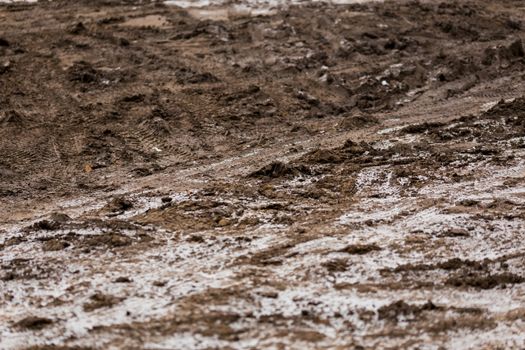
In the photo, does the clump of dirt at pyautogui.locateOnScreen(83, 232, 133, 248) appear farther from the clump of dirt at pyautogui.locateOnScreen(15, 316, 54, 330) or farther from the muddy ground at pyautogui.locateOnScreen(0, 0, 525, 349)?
the clump of dirt at pyautogui.locateOnScreen(15, 316, 54, 330)

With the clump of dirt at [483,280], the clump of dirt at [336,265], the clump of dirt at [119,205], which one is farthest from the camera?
the clump of dirt at [119,205]

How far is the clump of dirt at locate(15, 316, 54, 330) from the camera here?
18.2 feet

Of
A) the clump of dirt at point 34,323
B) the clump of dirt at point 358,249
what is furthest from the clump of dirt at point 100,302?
the clump of dirt at point 358,249

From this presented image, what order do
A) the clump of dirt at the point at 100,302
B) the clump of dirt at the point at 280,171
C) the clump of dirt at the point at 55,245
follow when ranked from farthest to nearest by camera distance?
the clump of dirt at the point at 280,171, the clump of dirt at the point at 55,245, the clump of dirt at the point at 100,302

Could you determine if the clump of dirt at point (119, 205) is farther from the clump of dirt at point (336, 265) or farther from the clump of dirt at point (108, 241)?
the clump of dirt at point (336, 265)

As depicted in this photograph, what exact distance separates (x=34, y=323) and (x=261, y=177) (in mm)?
3720

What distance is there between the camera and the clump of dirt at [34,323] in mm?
5559

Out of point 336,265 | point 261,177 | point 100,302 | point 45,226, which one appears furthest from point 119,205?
point 336,265

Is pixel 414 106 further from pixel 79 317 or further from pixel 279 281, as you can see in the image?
pixel 79 317

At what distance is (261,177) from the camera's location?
8578 millimetres

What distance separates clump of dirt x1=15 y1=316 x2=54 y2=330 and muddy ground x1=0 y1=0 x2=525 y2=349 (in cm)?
3

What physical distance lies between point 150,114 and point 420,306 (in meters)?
5.91

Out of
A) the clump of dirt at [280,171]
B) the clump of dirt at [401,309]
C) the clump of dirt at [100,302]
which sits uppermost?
the clump of dirt at [280,171]

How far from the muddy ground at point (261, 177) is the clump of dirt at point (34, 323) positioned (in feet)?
0.11
